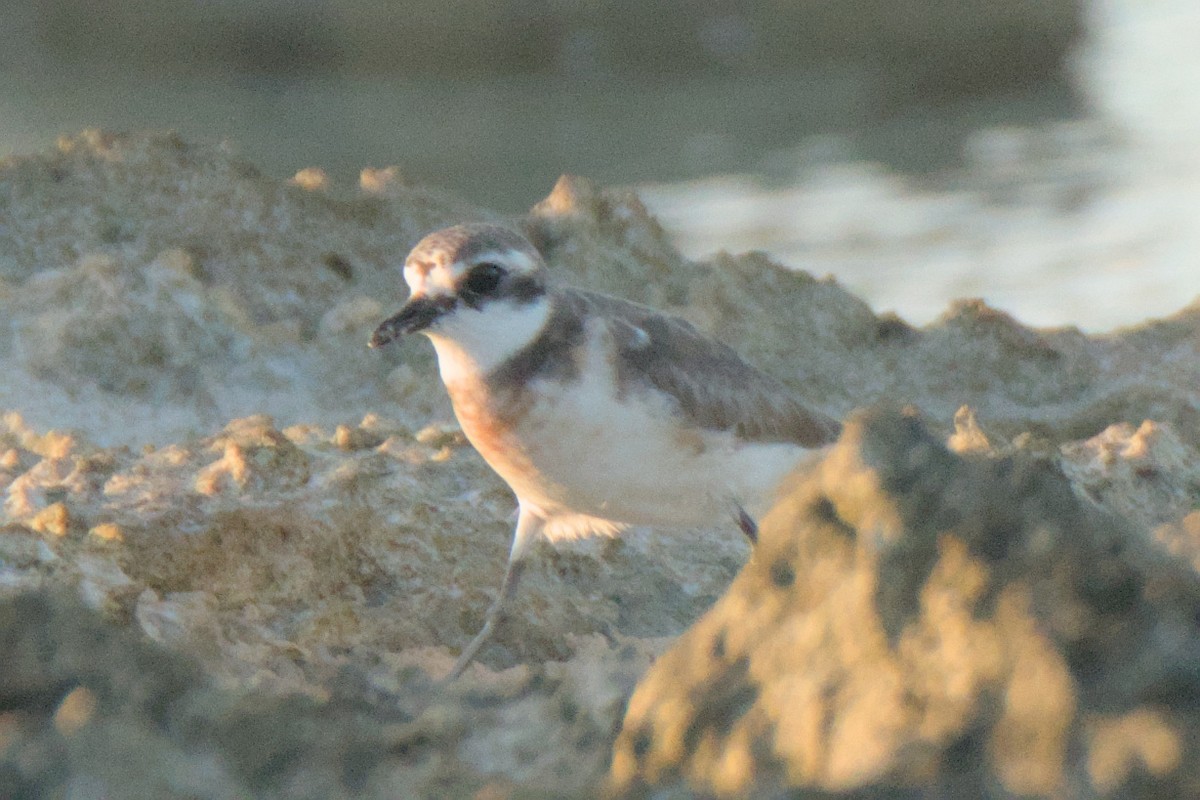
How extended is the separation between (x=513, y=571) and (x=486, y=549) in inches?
10.2

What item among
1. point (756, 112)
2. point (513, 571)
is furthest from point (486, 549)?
point (756, 112)

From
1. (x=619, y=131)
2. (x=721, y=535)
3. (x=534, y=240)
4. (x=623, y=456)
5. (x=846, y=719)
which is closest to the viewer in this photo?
(x=846, y=719)

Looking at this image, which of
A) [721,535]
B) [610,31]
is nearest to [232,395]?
[721,535]

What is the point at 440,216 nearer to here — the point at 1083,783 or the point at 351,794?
the point at 351,794

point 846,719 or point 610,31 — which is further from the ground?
point 610,31

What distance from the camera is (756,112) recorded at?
55.0ft

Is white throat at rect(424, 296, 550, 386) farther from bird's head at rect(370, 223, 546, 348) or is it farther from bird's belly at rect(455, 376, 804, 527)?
bird's belly at rect(455, 376, 804, 527)

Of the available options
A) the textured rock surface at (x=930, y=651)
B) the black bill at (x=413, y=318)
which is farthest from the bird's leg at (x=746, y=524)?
the textured rock surface at (x=930, y=651)

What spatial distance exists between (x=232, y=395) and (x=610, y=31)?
1393 cm

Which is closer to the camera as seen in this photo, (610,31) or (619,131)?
(619,131)

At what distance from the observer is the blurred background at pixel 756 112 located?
14086 mm

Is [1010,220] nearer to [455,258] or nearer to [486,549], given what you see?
[486,549]

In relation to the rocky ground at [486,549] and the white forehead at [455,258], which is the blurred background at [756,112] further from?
the white forehead at [455,258]

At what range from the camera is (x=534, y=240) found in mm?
5992
